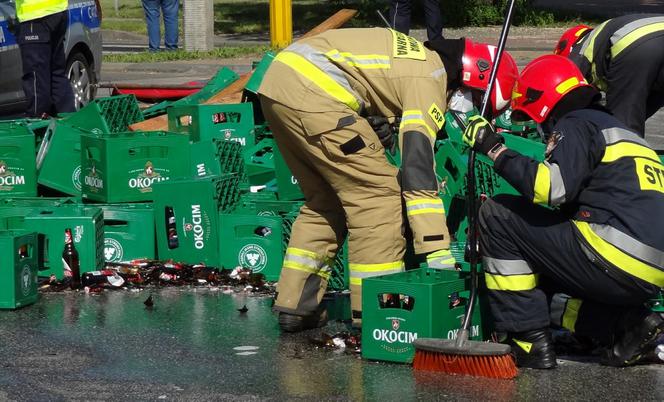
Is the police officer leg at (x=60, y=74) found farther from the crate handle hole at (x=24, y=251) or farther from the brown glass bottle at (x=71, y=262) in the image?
the crate handle hole at (x=24, y=251)

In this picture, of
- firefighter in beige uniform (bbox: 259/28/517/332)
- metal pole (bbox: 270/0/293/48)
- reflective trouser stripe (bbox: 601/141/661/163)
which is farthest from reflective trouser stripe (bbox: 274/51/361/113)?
metal pole (bbox: 270/0/293/48)

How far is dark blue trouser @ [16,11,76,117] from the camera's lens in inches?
469

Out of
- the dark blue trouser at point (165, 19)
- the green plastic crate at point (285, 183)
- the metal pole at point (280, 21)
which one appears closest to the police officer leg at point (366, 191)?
the green plastic crate at point (285, 183)

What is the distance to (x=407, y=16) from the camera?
586 inches

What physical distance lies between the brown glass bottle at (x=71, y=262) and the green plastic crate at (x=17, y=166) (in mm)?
1412

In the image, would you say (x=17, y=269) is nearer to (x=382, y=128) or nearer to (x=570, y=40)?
(x=382, y=128)

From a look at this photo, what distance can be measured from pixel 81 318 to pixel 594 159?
3.07m

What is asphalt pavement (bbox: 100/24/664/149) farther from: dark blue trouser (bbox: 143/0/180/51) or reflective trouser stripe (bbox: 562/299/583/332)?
reflective trouser stripe (bbox: 562/299/583/332)

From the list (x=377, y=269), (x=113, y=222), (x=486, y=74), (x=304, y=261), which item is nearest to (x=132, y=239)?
(x=113, y=222)

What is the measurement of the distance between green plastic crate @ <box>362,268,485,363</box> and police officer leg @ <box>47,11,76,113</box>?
6669 mm

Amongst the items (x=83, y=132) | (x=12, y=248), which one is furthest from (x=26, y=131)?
(x=12, y=248)

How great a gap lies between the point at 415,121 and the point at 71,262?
273 centimetres

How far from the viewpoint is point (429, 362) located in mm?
6074

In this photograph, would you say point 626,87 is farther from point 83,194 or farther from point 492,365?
point 83,194
